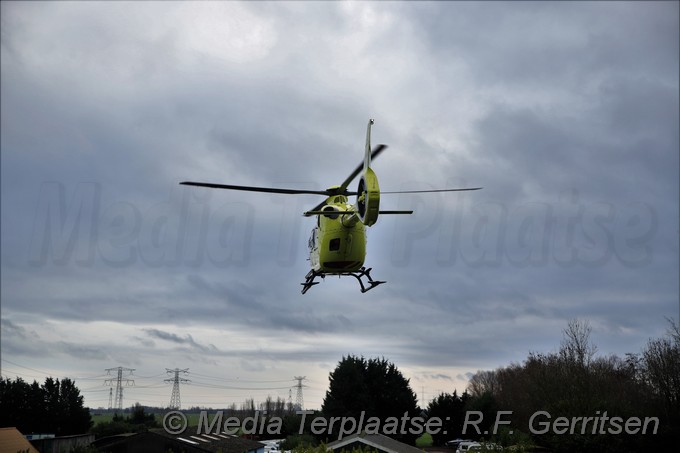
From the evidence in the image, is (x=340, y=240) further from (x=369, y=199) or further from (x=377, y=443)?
(x=377, y=443)

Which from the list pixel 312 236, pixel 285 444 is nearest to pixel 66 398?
pixel 285 444

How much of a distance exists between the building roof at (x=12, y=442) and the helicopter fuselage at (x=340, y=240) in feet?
87.5

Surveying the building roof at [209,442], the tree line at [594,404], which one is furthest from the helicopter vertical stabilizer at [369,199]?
the building roof at [209,442]

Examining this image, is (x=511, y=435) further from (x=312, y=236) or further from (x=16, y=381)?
(x=16, y=381)

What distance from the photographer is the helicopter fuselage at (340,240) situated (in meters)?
29.8

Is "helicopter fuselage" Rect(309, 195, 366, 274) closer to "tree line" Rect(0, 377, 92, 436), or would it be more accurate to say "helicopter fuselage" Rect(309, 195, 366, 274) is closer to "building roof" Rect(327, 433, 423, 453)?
"building roof" Rect(327, 433, 423, 453)

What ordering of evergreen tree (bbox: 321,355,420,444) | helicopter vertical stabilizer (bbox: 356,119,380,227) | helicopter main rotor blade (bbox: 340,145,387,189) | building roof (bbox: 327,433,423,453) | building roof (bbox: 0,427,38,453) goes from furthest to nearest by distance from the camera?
evergreen tree (bbox: 321,355,420,444) → building roof (bbox: 0,427,38,453) → building roof (bbox: 327,433,423,453) → helicopter main rotor blade (bbox: 340,145,387,189) → helicopter vertical stabilizer (bbox: 356,119,380,227)

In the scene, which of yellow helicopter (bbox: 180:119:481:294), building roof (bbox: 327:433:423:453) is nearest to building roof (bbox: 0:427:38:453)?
building roof (bbox: 327:433:423:453)

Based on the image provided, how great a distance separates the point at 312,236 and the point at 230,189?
756 cm

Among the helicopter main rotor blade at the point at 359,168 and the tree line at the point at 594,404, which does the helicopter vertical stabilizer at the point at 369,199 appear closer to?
the helicopter main rotor blade at the point at 359,168

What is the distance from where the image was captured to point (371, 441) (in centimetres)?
4312

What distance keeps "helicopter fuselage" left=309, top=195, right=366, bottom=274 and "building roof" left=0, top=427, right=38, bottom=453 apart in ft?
87.5

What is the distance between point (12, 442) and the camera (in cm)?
4388

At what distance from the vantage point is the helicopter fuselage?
1174 inches
